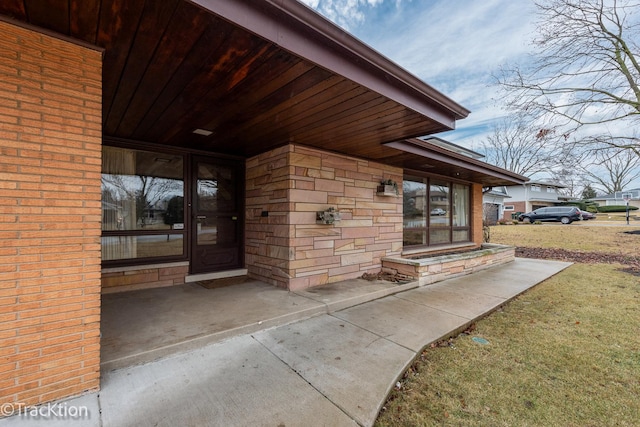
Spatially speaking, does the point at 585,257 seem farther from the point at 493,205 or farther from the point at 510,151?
the point at 510,151

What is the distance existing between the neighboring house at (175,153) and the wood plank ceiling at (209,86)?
2 cm

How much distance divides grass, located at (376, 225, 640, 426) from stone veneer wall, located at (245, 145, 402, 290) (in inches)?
84.6

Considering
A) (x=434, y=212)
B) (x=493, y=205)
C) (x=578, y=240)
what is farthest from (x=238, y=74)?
(x=493, y=205)

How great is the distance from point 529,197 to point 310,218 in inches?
1306

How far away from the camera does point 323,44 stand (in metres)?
1.99

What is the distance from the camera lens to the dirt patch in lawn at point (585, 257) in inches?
277

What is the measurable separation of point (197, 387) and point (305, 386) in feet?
2.52

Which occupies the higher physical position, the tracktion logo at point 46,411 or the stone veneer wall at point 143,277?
the stone veneer wall at point 143,277

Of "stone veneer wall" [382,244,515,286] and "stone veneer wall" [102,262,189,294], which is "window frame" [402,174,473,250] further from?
"stone veneer wall" [102,262,189,294]

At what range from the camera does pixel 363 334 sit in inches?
111

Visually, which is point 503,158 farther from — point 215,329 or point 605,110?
point 215,329

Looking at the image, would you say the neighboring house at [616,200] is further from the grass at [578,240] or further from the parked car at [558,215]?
the grass at [578,240]

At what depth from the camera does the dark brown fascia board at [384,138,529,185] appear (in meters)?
4.45

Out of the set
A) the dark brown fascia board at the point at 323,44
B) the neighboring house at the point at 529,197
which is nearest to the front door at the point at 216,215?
the dark brown fascia board at the point at 323,44
